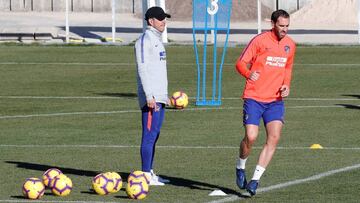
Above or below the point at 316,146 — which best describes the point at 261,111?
above

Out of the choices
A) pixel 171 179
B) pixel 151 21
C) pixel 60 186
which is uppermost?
pixel 151 21

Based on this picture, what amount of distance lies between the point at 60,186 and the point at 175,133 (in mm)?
7383

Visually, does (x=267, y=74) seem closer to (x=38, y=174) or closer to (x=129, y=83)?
(x=38, y=174)

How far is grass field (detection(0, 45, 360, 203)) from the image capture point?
1628cm

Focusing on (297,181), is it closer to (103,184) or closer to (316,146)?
(103,184)

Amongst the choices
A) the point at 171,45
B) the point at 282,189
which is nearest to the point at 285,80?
the point at 282,189

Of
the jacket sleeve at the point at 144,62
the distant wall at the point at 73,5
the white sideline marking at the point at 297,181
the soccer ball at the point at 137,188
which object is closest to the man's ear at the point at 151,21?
the jacket sleeve at the point at 144,62

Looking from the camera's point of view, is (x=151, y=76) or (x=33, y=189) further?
(x=151, y=76)

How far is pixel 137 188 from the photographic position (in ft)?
49.9

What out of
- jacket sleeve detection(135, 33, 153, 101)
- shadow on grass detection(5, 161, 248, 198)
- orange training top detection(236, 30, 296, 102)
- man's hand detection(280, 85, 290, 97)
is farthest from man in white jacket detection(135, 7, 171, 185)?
man's hand detection(280, 85, 290, 97)

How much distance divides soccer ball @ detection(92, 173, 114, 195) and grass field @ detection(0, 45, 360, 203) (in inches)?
4.1

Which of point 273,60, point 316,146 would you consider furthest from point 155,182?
point 316,146

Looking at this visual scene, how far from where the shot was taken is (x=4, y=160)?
758 inches

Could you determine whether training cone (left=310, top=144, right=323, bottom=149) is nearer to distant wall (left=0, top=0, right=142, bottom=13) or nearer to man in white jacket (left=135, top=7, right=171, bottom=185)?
man in white jacket (left=135, top=7, right=171, bottom=185)
